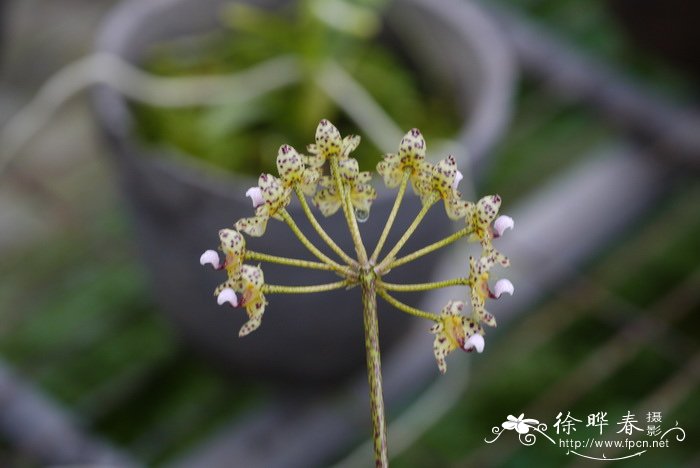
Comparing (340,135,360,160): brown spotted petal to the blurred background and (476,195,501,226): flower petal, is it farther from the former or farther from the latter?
the blurred background

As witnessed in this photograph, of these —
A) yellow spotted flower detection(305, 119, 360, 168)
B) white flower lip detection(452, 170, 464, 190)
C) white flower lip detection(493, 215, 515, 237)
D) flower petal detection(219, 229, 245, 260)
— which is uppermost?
yellow spotted flower detection(305, 119, 360, 168)

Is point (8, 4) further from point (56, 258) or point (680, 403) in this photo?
point (680, 403)

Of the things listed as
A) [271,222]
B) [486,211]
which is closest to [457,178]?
[486,211]

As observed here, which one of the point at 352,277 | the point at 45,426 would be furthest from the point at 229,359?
the point at 352,277

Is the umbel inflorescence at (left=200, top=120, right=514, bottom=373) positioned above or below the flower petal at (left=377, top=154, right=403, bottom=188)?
below

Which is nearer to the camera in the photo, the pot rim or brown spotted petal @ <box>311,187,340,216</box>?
brown spotted petal @ <box>311,187,340,216</box>

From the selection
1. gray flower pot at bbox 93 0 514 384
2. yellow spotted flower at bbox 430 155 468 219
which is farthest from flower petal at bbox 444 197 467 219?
gray flower pot at bbox 93 0 514 384
